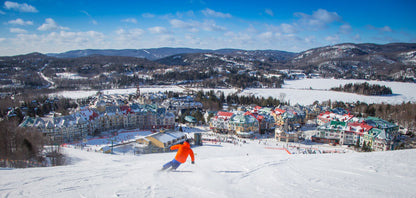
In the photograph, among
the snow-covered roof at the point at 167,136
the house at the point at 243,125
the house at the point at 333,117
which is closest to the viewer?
the snow-covered roof at the point at 167,136

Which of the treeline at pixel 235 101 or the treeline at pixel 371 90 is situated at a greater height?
the treeline at pixel 371 90

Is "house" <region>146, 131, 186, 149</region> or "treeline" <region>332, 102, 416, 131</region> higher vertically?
"treeline" <region>332, 102, 416, 131</region>

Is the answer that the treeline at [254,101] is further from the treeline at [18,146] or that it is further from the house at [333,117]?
the treeline at [18,146]

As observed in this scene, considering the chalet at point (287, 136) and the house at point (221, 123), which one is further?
the house at point (221, 123)

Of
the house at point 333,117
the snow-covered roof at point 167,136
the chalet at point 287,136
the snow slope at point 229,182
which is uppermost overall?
the snow slope at point 229,182

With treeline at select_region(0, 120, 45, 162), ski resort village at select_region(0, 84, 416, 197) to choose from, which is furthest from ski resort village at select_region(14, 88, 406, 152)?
treeline at select_region(0, 120, 45, 162)

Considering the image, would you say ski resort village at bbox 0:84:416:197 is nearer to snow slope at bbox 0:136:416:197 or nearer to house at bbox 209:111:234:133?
snow slope at bbox 0:136:416:197

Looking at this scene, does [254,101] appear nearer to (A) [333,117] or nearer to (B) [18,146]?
(A) [333,117]

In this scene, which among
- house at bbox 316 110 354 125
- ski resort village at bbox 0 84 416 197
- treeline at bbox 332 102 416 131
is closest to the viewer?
ski resort village at bbox 0 84 416 197

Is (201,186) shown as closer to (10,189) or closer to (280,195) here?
(280,195)

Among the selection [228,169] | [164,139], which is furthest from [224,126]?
[228,169]

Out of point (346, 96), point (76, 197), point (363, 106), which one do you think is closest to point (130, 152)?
point (76, 197)

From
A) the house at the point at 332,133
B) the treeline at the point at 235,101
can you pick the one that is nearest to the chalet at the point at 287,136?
the house at the point at 332,133
